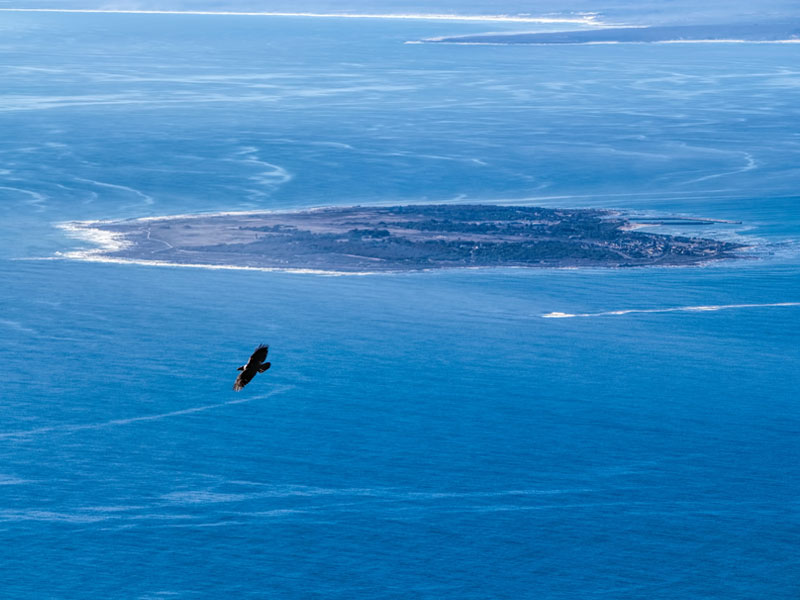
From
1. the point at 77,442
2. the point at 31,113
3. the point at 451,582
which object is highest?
the point at 31,113

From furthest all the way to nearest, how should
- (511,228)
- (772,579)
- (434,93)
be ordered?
1. (434,93)
2. (511,228)
3. (772,579)

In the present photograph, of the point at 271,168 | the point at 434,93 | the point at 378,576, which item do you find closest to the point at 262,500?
the point at 378,576

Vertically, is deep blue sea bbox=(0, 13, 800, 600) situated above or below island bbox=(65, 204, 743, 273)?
below

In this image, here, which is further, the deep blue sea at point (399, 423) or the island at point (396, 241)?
the island at point (396, 241)

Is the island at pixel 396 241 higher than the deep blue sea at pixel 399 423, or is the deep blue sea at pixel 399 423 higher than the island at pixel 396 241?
the island at pixel 396 241

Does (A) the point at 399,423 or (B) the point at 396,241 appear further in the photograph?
(B) the point at 396,241

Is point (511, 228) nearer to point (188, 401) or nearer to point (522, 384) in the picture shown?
point (522, 384)

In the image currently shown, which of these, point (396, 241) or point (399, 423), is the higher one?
point (396, 241)

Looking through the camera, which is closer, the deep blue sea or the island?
the deep blue sea
